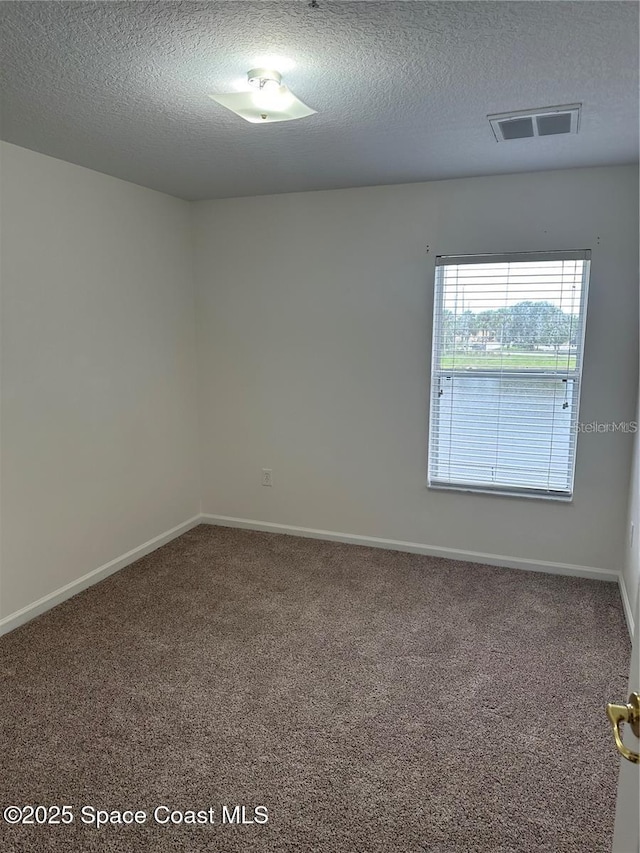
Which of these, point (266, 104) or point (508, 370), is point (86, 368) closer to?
point (266, 104)

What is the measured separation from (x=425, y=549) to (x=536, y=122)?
2.57m

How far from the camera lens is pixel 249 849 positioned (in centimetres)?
164

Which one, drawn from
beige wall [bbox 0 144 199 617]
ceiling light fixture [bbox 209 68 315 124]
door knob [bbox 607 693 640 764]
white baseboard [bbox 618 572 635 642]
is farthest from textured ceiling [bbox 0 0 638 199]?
white baseboard [bbox 618 572 635 642]

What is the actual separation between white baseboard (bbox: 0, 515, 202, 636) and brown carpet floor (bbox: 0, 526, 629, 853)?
68mm

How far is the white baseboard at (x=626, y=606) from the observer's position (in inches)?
109

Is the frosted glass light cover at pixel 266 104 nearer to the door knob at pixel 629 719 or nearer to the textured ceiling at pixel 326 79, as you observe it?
the textured ceiling at pixel 326 79

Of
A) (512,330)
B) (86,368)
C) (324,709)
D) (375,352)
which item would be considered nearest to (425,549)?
(375,352)

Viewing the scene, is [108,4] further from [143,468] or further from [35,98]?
[143,468]

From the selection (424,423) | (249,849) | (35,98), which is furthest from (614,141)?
(249,849)

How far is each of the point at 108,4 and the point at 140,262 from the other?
84.5 inches

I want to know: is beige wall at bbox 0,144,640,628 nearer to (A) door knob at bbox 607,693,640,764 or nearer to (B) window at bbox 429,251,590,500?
(B) window at bbox 429,251,590,500

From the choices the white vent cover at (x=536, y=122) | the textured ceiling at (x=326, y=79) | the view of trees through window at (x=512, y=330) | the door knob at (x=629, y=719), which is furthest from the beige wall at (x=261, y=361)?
the door knob at (x=629, y=719)

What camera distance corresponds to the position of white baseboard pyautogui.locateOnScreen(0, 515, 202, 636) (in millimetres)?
2863

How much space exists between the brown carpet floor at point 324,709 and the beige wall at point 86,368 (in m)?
0.39
